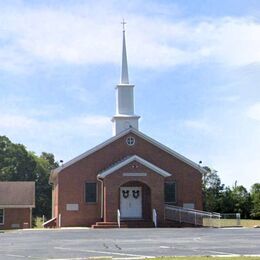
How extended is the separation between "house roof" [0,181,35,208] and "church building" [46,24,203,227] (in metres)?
8.24

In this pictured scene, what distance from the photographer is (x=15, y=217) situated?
52.4 meters

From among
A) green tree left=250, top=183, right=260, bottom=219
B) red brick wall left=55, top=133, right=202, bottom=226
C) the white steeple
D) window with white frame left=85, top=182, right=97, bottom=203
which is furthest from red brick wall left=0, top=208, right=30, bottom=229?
green tree left=250, top=183, right=260, bottom=219

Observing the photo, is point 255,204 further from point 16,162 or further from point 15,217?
point 16,162

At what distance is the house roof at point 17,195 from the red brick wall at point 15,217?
0.42 m

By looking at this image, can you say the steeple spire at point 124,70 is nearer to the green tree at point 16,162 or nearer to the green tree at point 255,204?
the green tree at point 255,204

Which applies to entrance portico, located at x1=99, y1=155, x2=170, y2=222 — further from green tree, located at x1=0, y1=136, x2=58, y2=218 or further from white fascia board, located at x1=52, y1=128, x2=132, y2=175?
green tree, located at x1=0, y1=136, x2=58, y2=218

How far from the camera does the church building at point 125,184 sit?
137ft

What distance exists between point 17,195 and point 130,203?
15.1 metres

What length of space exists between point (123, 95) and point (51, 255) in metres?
32.2

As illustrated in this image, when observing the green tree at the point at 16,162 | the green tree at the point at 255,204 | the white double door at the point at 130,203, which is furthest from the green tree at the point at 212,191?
the green tree at the point at 16,162

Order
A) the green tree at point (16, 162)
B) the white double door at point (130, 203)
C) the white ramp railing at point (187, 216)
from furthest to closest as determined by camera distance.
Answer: the green tree at point (16, 162) < the white double door at point (130, 203) < the white ramp railing at point (187, 216)

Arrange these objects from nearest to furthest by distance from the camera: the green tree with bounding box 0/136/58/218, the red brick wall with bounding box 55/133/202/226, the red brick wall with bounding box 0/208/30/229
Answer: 1. the red brick wall with bounding box 55/133/202/226
2. the red brick wall with bounding box 0/208/30/229
3. the green tree with bounding box 0/136/58/218

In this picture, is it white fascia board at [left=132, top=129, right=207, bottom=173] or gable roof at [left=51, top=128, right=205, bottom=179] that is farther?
white fascia board at [left=132, top=129, right=207, bottom=173]

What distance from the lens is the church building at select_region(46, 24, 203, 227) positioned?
137 ft
